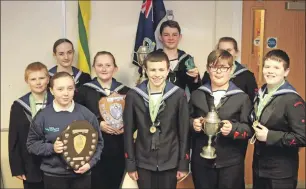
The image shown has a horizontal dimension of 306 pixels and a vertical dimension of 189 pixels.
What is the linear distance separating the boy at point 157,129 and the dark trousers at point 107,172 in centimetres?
39

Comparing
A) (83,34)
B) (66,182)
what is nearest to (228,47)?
(83,34)

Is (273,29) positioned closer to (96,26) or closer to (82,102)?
(96,26)

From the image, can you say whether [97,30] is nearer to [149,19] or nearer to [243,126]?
[149,19]

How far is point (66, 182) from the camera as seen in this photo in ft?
7.95

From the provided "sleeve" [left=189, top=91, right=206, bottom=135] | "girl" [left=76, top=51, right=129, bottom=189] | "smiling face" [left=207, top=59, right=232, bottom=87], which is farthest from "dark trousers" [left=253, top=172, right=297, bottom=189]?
"girl" [left=76, top=51, right=129, bottom=189]

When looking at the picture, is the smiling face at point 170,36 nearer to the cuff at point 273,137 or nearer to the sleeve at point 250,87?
the sleeve at point 250,87

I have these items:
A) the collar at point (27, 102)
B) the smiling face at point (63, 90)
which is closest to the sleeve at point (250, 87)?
the smiling face at point (63, 90)

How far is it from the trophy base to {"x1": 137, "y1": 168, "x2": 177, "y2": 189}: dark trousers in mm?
244

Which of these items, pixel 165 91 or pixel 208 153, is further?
pixel 165 91

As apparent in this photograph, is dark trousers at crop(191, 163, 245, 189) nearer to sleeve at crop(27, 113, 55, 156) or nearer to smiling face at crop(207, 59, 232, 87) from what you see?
smiling face at crop(207, 59, 232, 87)

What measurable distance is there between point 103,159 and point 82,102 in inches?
17.5

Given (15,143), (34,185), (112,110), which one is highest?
(112,110)

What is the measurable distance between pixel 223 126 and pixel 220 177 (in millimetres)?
361

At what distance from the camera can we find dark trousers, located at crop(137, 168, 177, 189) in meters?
2.49
